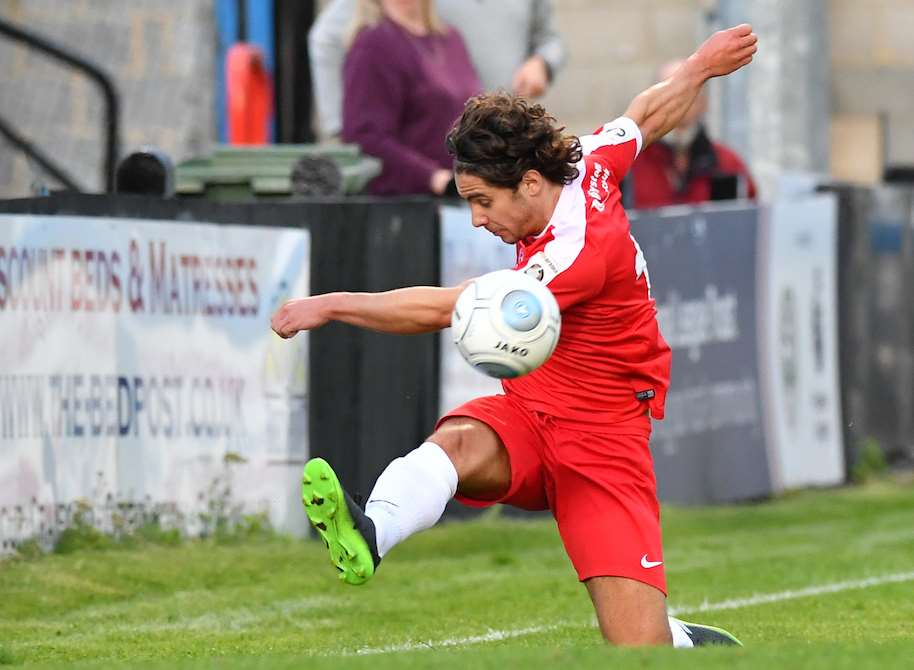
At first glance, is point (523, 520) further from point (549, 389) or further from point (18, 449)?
point (549, 389)

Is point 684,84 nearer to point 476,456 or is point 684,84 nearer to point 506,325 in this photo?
point 476,456

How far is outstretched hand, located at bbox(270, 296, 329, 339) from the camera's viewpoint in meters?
6.53

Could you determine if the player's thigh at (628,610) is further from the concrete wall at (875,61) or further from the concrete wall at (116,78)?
the concrete wall at (875,61)

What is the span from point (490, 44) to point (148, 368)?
3513 mm

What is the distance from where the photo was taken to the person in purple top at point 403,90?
12000mm

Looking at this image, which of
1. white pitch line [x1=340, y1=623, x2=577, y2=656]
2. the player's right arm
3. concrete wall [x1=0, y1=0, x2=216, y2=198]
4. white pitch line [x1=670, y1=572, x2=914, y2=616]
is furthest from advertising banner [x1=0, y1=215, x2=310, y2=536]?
concrete wall [x1=0, y1=0, x2=216, y2=198]

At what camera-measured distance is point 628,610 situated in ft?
23.2

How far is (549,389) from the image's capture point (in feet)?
24.0

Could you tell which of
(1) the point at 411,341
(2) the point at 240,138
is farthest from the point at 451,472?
(2) the point at 240,138

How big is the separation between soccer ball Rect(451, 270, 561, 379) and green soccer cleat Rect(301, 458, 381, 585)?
58 cm

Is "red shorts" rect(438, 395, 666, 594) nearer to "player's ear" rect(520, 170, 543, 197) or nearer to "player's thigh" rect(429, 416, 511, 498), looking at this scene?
"player's thigh" rect(429, 416, 511, 498)

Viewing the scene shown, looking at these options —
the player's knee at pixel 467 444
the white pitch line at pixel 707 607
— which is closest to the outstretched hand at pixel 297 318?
the player's knee at pixel 467 444

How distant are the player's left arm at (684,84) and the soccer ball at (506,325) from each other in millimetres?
1361

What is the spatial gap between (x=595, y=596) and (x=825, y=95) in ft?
46.3
